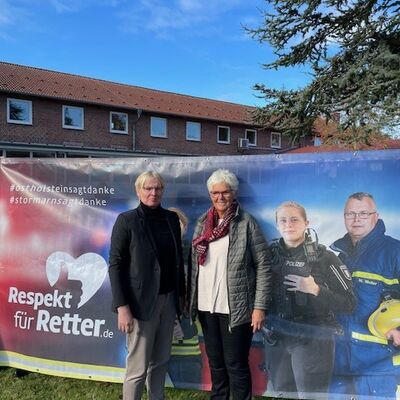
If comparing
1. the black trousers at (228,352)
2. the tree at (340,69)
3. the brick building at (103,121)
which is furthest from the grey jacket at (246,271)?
the brick building at (103,121)

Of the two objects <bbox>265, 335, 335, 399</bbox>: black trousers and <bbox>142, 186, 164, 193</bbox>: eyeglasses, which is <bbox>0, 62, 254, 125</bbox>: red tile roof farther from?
<bbox>142, 186, 164, 193</bbox>: eyeglasses

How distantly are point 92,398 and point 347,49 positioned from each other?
40.6 feet

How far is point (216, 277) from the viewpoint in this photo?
309 cm

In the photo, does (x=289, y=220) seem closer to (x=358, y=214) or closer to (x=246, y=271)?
(x=358, y=214)

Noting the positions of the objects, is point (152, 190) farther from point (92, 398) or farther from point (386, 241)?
point (92, 398)

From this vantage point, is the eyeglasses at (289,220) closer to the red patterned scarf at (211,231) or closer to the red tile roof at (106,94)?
the red patterned scarf at (211,231)

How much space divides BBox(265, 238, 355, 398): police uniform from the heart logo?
148 centimetres

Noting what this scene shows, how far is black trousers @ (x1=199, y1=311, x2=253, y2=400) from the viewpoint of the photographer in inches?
122

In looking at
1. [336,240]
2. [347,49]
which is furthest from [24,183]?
[347,49]

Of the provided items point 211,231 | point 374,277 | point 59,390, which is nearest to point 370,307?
point 374,277

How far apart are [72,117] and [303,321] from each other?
2802cm

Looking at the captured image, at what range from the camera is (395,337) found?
3264 mm

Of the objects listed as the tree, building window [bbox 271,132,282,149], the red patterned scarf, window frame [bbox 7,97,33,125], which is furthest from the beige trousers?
building window [bbox 271,132,282,149]

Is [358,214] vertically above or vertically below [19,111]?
below
